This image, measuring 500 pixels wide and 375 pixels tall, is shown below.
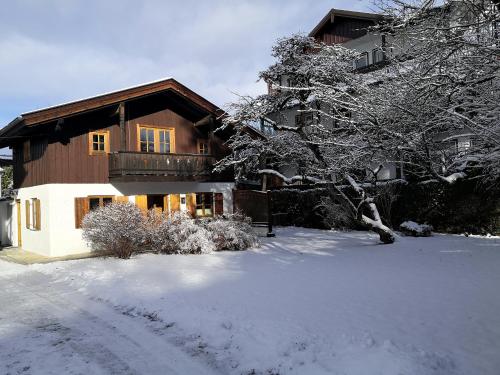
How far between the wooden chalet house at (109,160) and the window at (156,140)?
0.04m

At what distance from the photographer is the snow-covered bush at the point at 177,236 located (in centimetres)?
1287

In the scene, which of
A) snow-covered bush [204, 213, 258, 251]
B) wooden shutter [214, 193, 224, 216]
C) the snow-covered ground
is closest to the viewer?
the snow-covered ground

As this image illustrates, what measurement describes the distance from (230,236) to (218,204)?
5.64 m

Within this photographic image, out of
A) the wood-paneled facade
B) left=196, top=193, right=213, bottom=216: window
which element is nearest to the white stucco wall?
the wood-paneled facade

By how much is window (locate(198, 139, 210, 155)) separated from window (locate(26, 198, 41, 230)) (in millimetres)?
6979

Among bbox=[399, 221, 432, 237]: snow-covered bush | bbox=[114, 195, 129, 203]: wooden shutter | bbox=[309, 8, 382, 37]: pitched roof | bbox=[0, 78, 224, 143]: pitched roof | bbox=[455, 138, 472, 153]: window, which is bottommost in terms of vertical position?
bbox=[399, 221, 432, 237]: snow-covered bush

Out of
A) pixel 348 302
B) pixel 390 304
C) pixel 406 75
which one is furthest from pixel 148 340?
pixel 406 75

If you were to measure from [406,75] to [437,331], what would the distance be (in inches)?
171

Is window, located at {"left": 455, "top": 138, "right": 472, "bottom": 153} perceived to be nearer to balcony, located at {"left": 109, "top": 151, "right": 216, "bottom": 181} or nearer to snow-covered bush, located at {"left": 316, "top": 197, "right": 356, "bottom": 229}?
snow-covered bush, located at {"left": 316, "top": 197, "right": 356, "bottom": 229}

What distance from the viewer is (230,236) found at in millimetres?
13320

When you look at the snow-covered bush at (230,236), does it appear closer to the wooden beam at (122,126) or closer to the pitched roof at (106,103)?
the wooden beam at (122,126)

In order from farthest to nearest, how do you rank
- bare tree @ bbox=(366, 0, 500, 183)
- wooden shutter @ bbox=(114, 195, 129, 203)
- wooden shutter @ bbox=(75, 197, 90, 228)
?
wooden shutter @ bbox=(114, 195, 129, 203) → wooden shutter @ bbox=(75, 197, 90, 228) → bare tree @ bbox=(366, 0, 500, 183)

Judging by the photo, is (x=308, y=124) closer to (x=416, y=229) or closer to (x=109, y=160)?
(x=416, y=229)

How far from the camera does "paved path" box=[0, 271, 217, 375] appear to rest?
4.79m
